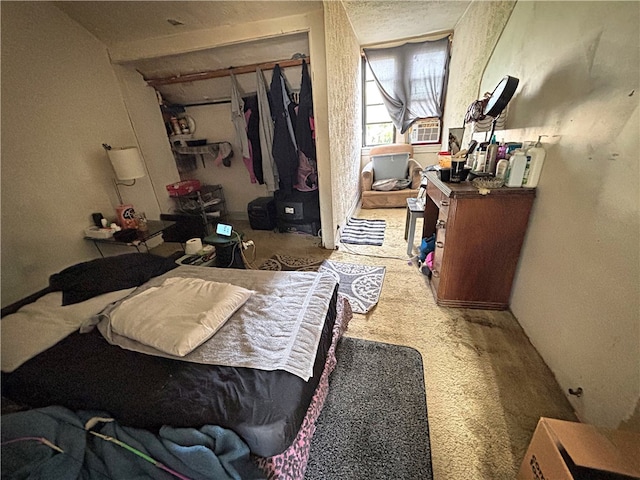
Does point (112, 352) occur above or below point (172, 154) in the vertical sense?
below

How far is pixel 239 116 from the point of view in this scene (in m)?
2.67

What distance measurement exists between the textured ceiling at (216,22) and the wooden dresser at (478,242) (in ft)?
5.60

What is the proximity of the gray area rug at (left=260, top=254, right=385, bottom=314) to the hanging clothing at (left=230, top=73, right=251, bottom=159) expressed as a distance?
1.36 metres

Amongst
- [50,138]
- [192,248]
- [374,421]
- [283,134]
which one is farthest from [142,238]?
[374,421]

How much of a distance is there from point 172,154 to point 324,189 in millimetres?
2002

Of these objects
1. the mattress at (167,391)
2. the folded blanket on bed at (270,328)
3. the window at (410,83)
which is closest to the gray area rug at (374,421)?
the mattress at (167,391)

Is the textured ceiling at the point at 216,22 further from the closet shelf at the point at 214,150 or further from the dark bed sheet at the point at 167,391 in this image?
the dark bed sheet at the point at 167,391

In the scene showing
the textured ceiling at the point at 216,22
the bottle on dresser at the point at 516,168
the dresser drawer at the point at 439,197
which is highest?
the textured ceiling at the point at 216,22

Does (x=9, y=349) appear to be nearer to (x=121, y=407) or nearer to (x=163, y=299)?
(x=121, y=407)

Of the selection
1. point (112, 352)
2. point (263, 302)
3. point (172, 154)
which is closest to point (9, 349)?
point (112, 352)

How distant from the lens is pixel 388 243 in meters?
2.58

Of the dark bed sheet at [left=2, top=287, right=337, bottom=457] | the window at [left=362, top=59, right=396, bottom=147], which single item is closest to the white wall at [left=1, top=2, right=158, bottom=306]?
the dark bed sheet at [left=2, top=287, right=337, bottom=457]

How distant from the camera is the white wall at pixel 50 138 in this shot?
1159 mm

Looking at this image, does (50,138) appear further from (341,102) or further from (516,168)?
(516,168)
